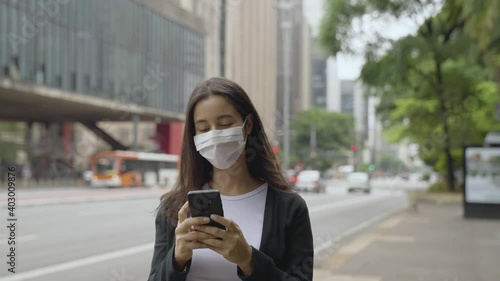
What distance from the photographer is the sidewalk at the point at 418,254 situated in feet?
24.6

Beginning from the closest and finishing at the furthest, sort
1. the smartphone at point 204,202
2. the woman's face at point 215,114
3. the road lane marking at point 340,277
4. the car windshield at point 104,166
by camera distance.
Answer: the smartphone at point 204,202, the woman's face at point 215,114, the road lane marking at point 340,277, the car windshield at point 104,166

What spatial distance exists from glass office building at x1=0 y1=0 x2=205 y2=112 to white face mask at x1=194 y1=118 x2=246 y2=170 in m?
10.7

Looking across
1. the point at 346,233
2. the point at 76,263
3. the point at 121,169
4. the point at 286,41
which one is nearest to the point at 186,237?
the point at 286,41

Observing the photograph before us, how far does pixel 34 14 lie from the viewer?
71.3ft

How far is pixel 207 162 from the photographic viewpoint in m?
2.20

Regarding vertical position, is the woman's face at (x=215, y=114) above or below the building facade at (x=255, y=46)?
below

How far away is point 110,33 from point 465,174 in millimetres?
9857

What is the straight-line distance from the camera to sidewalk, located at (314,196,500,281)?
7500 mm

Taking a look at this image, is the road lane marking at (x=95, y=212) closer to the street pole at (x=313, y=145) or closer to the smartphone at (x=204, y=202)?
the street pole at (x=313, y=145)

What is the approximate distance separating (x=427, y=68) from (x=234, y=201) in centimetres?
2265

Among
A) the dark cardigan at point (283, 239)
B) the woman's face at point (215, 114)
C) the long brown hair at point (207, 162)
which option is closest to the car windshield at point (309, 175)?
the long brown hair at point (207, 162)

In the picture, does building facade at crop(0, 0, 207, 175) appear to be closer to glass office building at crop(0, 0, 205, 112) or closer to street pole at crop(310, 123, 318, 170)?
glass office building at crop(0, 0, 205, 112)

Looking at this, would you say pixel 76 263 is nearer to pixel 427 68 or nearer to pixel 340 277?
pixel 340 277

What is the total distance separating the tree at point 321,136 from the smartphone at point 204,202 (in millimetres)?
6241
